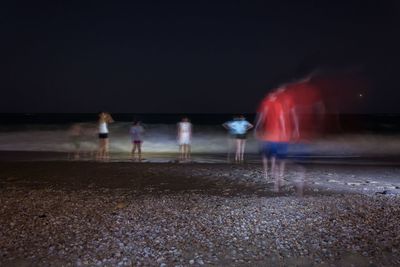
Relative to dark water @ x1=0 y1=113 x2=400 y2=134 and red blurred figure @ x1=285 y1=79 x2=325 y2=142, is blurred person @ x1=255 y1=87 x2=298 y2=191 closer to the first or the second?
red blurred figure @ x1=285 y1=79 x2=325 y2=142

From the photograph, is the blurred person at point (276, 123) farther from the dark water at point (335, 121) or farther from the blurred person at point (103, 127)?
the dark water at point (335, 121)

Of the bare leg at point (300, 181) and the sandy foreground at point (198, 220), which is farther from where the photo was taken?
the bare leg at point (300, 181)

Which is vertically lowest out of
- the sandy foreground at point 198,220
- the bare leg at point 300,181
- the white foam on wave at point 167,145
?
the sandy foreground at point 198,220

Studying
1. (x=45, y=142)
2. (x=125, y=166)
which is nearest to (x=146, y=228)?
(x=125, y=166)

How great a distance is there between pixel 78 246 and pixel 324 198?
6109 mm

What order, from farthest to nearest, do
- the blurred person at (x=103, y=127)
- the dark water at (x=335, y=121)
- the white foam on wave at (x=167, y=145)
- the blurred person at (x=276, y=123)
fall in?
Result: the dark water at (x=335, y=121), the white foam on wave at (x=167, y=145), the blurred person at (x=103, y=127), the blurred person at (x=276, y=123)

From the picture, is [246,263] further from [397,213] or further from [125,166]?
[125,166]

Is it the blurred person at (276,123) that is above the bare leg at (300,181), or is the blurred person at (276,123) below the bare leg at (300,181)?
above

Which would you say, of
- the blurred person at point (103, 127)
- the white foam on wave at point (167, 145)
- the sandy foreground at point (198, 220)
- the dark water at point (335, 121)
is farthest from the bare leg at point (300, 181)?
the dark water at point (335, 121)

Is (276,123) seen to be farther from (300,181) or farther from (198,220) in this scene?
(198,220)

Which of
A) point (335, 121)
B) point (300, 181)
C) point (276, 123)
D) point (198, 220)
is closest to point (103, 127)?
point (276, 123)

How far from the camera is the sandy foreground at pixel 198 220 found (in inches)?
270

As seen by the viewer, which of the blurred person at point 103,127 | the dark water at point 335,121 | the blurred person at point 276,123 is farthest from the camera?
the dark water at point 335,121

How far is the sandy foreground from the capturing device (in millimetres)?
6867
